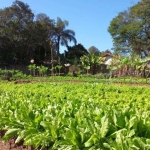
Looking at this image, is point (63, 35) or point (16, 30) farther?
point (63, 35)

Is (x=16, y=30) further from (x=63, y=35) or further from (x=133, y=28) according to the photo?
(x=133, y=28)

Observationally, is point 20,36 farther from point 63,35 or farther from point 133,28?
point 133,28

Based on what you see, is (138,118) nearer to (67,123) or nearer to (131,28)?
(67,123)

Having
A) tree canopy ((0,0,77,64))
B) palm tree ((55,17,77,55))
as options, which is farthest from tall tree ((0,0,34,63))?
palm tree ((55,17,77,55))

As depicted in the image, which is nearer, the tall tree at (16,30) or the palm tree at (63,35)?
the tall tree at (16,30)

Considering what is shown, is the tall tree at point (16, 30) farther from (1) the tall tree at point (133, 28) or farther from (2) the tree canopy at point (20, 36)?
(1) the tall tree at point (133, 28)

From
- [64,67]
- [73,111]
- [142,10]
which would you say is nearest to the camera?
[73,111]

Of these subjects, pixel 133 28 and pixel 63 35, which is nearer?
pixel 133 28

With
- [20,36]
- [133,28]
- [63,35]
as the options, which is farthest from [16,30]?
[133,28]

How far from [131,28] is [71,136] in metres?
33.0

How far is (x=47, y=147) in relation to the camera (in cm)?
295

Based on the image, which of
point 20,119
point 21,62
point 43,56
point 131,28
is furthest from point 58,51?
point 20,119

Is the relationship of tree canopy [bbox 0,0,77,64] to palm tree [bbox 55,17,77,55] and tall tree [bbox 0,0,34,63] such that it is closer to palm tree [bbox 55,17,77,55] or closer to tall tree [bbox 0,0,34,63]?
tall tree [bbox 0,0,34,63]

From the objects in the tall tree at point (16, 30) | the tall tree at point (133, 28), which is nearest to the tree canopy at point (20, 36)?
the tall tree at point (16, 30)
